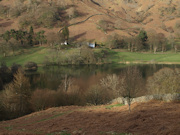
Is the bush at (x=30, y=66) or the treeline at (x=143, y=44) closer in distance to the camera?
the bush at (x=30, y=66)

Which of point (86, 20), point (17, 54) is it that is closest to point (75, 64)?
point (17, 54)

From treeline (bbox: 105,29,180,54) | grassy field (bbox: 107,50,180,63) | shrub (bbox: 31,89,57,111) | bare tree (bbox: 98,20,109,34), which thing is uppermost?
bare tree (bbox: 98,20,109,34)

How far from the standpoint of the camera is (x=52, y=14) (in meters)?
142

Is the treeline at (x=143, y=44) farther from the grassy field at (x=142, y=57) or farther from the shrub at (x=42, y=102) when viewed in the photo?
the shrub at (x=42, y=102)

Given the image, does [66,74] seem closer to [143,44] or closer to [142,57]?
[142,57]

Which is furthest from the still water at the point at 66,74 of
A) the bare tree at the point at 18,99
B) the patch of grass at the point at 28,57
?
the patch of grass at the point at 28,57

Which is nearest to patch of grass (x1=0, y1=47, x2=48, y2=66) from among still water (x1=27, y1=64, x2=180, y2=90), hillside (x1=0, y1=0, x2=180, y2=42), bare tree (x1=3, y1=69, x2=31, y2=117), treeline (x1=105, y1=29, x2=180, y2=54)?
still water (x1=27, y1=64, x2=180, y2=90)

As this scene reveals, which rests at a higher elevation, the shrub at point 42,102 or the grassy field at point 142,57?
the grassy field at point 142,57

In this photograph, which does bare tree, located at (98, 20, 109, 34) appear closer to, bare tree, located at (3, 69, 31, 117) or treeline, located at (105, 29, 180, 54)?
treeline, located at (105, 29, 180, 54)

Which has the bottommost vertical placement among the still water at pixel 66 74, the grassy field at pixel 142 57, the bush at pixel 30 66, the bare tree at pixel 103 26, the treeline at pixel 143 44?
the still water at pixel 66 74

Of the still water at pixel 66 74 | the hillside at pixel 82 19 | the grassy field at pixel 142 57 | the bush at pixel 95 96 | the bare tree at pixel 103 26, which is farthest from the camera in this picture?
the bare tree at pixel 103 26

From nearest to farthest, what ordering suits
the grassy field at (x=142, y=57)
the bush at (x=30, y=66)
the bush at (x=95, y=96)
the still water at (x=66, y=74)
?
the bush at (x=95, y=96) → the still water at (x=66, y=74) → the bush at (x=30, y=66) → the grassy field at (x=142, y=57)

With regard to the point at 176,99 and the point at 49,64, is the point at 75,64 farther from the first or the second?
the point at 176,99

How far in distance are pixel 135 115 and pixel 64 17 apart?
15530cm
